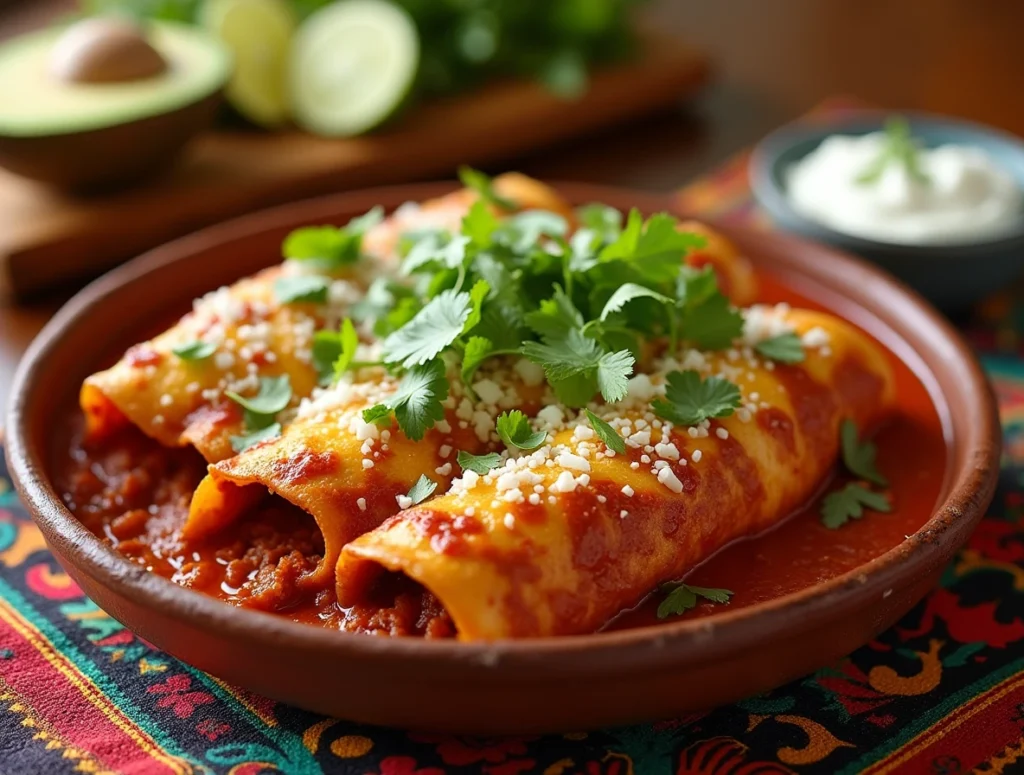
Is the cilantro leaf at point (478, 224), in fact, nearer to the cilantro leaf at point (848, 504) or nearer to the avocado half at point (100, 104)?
the cilantro leaf at point (848, 504)

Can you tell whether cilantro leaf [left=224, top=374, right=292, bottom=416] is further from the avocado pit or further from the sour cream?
the sour cream

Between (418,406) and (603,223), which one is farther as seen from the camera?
(603,223)

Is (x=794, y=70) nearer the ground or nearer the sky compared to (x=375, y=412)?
nearer the ground

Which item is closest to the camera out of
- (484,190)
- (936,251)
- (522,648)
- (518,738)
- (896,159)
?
(522,648)

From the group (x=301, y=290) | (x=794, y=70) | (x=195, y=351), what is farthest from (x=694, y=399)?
(x=794, y=70)

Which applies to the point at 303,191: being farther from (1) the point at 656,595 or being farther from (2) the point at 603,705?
(2) the point at 603,705

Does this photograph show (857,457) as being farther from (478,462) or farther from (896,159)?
(896,159)

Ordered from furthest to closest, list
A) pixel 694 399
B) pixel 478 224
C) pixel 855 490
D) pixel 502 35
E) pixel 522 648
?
pixel 502 35 < pixel 478 224 < pixel 855 490 < pixel 694 399 < pixel 522 648

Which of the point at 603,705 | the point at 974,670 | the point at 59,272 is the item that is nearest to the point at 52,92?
the point at 59,272

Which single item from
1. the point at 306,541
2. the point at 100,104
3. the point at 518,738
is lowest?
the point at 518,738
